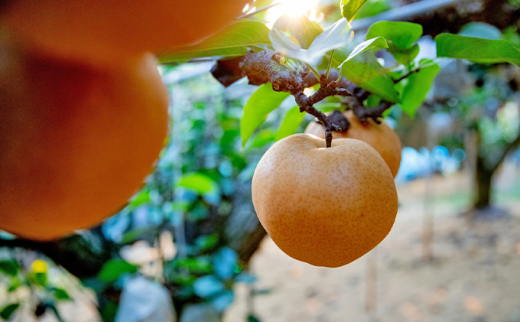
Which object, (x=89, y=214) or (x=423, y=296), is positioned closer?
(x=89, y=214)

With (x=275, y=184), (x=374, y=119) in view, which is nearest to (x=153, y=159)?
(x=275, y=184)

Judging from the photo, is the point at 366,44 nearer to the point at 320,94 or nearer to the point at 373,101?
the point at 320,94

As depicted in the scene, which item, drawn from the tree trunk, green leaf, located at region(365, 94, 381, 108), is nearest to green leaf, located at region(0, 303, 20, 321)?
green leaf, located at region(365, 94, 381, 108)

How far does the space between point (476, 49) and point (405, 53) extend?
0.09 m

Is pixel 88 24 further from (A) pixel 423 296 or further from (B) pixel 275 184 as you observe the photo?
(A) pixel 423 296

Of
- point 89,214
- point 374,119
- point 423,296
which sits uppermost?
point 89,214

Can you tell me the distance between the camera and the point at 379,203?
0.91 feet

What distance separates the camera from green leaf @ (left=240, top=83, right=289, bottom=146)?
0.41 m

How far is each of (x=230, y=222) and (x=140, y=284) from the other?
1.53 ft

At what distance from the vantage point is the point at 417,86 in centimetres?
48

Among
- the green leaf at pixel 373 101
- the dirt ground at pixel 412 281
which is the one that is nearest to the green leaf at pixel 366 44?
the green leaf at pixel 373 101

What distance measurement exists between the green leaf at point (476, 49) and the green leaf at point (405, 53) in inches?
1.6

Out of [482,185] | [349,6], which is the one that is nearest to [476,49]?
[349,6]

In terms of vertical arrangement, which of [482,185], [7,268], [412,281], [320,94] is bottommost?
[482,185]
